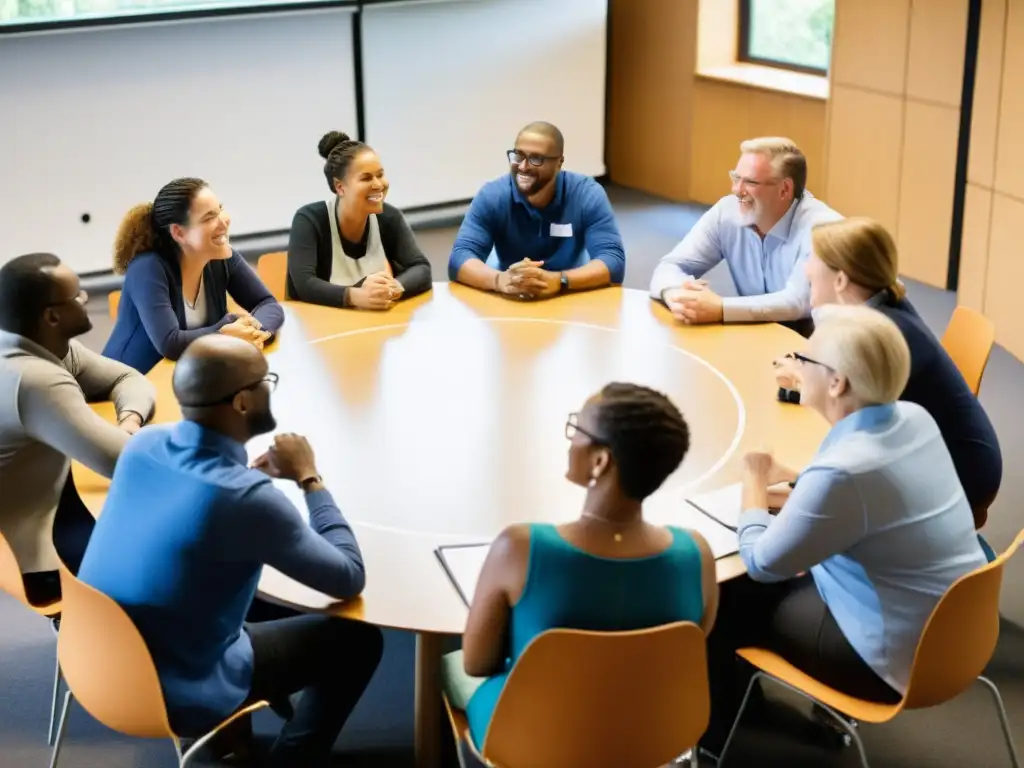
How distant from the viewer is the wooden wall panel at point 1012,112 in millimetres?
6266

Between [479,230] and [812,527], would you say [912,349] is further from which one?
[479,230]

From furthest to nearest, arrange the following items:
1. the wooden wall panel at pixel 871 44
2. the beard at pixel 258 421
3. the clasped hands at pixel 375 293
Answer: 1. the wooden wall panel at pixel 871 44
2. the clasped hands at pixel 375 293
3. the beard at pixel 258 421

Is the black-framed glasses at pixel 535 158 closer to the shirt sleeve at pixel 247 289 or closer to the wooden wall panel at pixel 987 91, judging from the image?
the shirt sleeve at pixel 247 289

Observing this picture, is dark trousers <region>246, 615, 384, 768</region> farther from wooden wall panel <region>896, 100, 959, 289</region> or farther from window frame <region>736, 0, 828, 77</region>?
window frame <region>736, 0, 828, 77</region>

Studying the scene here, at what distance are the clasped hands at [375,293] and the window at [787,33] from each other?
459 centimetres

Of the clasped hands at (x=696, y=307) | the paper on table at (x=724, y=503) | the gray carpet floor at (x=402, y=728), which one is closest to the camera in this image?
the paper on table at (x=724, y=503)

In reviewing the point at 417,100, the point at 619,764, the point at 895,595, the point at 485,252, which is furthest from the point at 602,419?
the point at 417,100

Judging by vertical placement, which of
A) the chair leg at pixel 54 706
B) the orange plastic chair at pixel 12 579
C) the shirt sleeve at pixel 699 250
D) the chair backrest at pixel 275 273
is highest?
the shirt sleeve at pixel 699 250

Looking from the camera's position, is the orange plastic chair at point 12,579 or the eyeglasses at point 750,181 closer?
the orange plastic chair at point 12,579

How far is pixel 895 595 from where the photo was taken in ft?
9.71

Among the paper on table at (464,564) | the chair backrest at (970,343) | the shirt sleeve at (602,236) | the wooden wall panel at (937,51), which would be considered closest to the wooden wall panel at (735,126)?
the wooden wall panel at (937,51)

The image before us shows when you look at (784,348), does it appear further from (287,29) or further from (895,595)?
(287,29)

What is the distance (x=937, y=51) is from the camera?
7.06 meters

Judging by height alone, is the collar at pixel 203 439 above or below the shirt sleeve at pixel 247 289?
above
